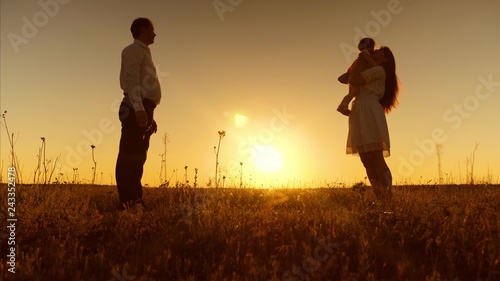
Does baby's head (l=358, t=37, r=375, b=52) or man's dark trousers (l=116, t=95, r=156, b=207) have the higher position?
baby's head (l=358, t=37, r=375, b=52)

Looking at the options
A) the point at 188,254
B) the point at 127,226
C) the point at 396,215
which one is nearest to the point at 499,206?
the point at 396,215

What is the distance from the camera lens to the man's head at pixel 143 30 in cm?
626

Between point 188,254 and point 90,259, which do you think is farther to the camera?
point 188,254

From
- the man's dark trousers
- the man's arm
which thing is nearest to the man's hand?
the man's arm

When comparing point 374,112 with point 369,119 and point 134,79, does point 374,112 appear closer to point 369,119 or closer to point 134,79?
point 369,119

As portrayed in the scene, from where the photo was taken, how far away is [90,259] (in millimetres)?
3396

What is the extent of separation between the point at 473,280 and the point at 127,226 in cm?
326

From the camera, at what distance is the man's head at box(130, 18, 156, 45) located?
246 inches

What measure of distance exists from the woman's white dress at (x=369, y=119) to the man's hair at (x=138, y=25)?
11.1 feet

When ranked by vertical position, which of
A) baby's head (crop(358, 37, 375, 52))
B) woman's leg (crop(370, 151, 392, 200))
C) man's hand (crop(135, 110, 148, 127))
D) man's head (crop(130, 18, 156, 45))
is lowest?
woman's leg (crop(370, 151, 392, 200))

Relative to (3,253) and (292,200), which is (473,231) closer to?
(292,200)

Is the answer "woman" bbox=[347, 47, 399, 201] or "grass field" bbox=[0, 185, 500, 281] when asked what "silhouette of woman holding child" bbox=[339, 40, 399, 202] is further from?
"grass field" bbox=[0, 185, 500, 281]

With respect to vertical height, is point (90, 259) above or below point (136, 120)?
below

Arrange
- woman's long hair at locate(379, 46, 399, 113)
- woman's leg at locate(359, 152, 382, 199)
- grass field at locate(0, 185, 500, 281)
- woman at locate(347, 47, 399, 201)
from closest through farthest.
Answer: grass field at locate(0, 185, 500, 281) < woman at locate(347, 47, 399, 201) < woman's leg at locate(359, 152, 382, 199) < woman's long hair at locate(379, 46, 399, 113)
